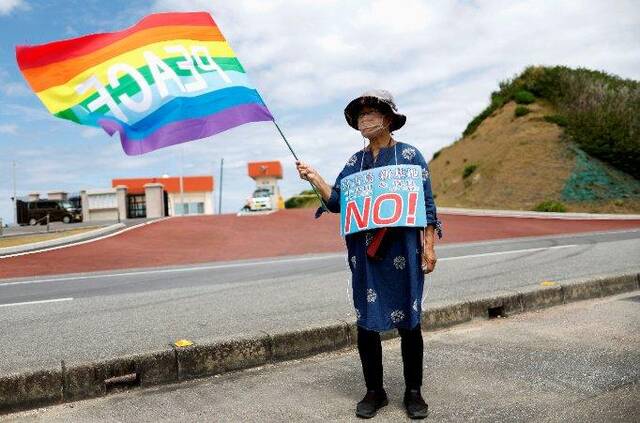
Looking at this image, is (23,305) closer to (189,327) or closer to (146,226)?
(189,327)

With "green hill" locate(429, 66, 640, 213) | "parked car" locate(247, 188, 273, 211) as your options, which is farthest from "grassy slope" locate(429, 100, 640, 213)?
"parked car" locate(247, 188, 273, 211)

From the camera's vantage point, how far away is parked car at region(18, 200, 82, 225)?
4084 centimetres

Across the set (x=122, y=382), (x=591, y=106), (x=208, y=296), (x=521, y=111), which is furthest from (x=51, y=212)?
(x=122, y=382)

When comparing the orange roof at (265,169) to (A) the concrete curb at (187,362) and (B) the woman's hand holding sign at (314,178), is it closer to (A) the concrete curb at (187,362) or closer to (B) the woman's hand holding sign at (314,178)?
(A) the concrete curb at (187,362)

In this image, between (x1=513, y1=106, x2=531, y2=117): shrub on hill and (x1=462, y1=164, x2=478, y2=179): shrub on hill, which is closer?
(x1=462, y1=164, x2=478, y2=179): shrub on hill

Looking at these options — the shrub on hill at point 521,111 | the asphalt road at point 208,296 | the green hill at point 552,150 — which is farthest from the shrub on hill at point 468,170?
the asphalt road at point 208,296

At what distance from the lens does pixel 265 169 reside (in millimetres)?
51000

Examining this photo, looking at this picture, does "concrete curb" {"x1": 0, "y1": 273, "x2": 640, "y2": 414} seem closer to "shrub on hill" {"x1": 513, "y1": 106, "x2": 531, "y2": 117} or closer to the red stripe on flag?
the red stripe on flag

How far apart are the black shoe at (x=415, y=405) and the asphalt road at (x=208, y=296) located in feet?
5.22

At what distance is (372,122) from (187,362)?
2321 mm

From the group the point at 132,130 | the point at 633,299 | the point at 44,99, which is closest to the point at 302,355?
the point at 132,130

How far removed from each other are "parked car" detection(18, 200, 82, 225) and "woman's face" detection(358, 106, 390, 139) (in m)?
41.7

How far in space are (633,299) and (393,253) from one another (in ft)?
16.0

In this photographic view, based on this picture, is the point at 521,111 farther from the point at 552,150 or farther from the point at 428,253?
the point at 428,253
